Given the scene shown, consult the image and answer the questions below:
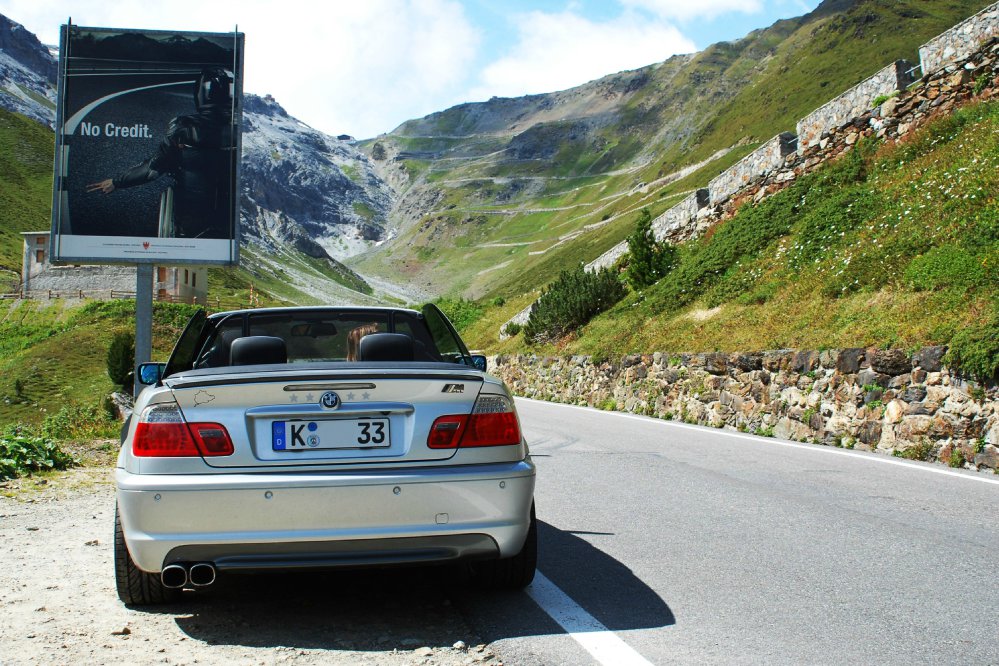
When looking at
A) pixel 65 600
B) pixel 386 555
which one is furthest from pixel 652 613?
pixel 65 600

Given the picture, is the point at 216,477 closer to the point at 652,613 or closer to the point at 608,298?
the point at 652,613

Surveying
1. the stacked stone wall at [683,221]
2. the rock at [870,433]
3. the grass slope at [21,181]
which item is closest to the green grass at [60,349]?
the stacked stone wall at [683,221]

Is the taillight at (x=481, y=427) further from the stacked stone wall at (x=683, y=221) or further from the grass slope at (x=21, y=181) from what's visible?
the grass slope at (x=21, y=181)

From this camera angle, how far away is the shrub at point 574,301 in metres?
25.7

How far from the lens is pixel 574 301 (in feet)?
84.8

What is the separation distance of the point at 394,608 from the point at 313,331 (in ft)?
6.74

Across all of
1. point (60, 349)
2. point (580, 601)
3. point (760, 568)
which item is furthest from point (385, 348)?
point (60, 349)

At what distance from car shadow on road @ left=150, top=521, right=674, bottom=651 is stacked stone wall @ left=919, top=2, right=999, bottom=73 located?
18567 millimetres

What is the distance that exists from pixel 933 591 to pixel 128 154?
1360 centimetres

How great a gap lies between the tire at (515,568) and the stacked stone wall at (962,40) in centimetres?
1881

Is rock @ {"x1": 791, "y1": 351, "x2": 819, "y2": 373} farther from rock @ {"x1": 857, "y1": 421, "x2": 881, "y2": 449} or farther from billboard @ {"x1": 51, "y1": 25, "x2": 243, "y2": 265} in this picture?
billboard @ {"x1": 51, "y1": 25, "x2": 243, "y2": 265}

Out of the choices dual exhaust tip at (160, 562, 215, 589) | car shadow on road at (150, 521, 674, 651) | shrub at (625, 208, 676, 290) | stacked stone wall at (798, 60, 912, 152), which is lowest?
car shadow on road at (150, 521, 674, 651)

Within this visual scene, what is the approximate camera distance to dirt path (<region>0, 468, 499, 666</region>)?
11.4 ft

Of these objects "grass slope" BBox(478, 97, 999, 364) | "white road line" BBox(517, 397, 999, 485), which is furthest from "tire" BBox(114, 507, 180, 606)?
"grass slope" BBox(478, 97, 999, 364)
